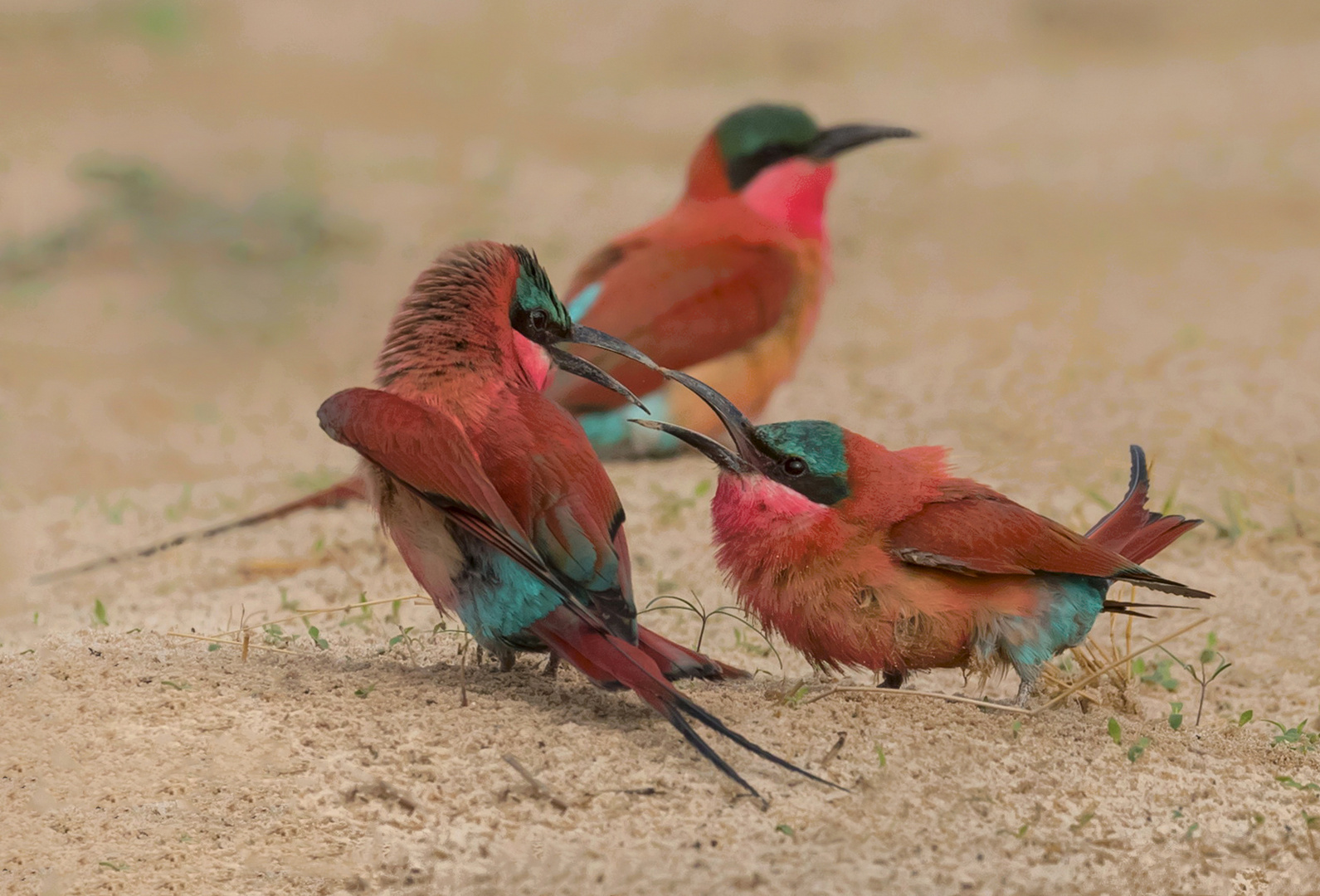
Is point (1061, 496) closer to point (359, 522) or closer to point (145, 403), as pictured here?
point (359, 522)

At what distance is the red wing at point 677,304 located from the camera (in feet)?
15.4

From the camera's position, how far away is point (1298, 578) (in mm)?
3709

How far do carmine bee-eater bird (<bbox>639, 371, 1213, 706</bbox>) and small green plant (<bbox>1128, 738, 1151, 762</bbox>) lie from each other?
20cm

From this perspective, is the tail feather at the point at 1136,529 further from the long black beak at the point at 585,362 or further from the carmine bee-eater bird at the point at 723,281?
the carmine bee-eater bird at the point at 723,281

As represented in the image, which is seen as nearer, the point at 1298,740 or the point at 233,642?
the point at 1298,740

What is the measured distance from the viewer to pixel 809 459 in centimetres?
243

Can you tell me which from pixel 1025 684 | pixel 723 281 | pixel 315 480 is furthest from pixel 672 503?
pixel 1025 684

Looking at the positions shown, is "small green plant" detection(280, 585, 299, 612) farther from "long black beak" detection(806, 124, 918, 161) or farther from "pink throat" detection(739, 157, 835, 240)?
"long black beak" detection(806, 124, 918, 161)

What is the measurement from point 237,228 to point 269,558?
4.79 meters

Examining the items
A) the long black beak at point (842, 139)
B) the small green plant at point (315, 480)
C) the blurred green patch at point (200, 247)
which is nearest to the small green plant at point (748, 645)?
the small green plant at point (315, 480)

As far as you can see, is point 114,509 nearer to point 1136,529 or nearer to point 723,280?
point 723,280

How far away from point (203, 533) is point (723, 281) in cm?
185

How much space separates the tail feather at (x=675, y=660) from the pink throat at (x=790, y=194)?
300 cm

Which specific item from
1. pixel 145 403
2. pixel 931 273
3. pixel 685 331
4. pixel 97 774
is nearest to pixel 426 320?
pixel 97 774
